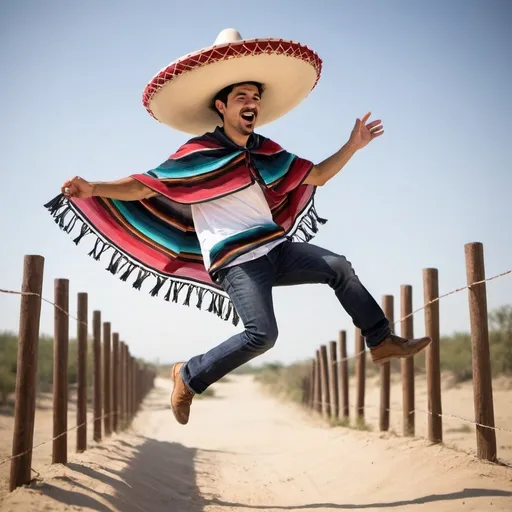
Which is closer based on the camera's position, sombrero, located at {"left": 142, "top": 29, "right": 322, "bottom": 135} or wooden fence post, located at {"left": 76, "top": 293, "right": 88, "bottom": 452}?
sombrero, located at {"left": 142, "top": 29, "right": 322, "bottom": 135}

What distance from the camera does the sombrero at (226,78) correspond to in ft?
14.5

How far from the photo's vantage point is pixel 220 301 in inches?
199

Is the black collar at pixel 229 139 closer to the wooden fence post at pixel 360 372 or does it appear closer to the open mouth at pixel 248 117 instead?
the open mouth at pixel 248 117

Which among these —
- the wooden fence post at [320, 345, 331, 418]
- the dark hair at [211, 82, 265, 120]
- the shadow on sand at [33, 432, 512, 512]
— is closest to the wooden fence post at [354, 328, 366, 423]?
the shadow on sand at [33, 432, 512, 512]

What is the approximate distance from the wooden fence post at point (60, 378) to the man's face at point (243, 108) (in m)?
2.76

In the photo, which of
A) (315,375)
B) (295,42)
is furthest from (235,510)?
(315,375)

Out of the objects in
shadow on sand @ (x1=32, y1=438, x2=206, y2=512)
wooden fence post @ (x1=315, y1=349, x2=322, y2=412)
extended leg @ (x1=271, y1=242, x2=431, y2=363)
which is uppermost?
A: extended leg @ (x1=271, y1=242, x2=431, y2=363)

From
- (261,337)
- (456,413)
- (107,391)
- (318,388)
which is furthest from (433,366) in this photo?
(318,388)

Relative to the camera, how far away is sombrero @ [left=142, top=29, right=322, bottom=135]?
4.41 metres

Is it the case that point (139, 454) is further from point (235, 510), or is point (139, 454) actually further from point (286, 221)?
point (286, 221)

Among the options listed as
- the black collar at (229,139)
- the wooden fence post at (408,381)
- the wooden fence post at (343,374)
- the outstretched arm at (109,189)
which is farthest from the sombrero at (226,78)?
the wooden fence post at (343,374)

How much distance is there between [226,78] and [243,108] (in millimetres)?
223

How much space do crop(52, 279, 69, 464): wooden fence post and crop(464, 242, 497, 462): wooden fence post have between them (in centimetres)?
344

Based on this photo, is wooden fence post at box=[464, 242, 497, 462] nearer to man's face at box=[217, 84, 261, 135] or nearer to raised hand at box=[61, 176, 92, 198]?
man's face at box=[217, 84, 261, 135]
